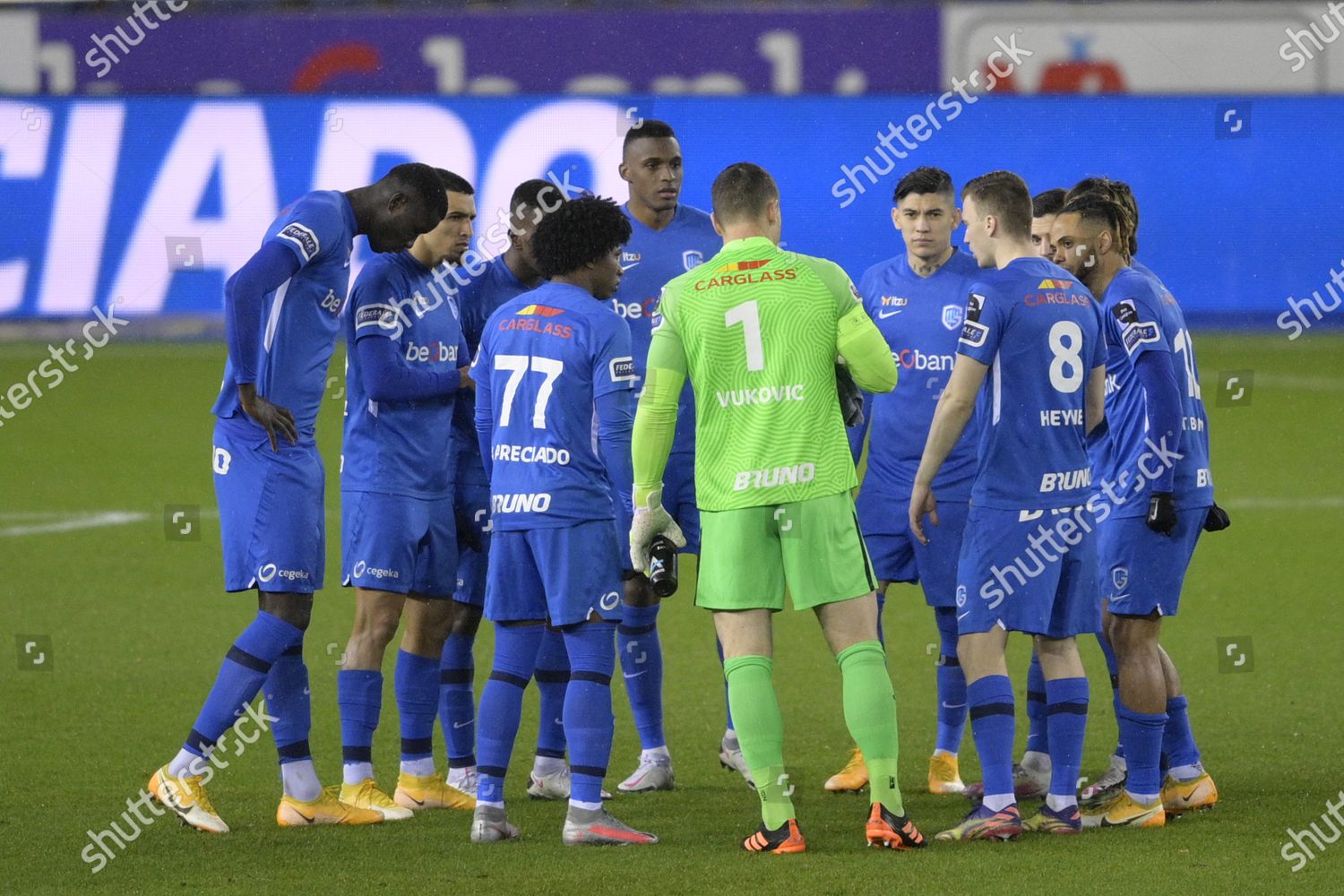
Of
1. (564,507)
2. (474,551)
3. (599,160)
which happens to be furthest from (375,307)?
(599,160)

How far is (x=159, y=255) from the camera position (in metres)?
19.1

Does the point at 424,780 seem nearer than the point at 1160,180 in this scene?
Yes

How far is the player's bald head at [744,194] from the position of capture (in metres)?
5.43

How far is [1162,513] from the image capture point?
5773 mm

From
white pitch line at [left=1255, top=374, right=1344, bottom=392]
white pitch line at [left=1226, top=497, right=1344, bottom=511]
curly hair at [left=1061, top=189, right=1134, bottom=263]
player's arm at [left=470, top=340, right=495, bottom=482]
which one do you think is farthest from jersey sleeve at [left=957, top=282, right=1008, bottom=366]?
white pitch line at [left=1255, top=374, right=1344, bottom=392]

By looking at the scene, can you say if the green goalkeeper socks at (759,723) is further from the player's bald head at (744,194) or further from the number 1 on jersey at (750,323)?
the player's bald head at (744,194)

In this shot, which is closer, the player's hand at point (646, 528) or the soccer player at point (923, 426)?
the player's hand at point (646, 528)

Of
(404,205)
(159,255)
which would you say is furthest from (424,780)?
(159,255)

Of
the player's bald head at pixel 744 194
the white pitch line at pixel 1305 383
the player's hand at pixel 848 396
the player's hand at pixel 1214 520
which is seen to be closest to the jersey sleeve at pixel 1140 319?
the player's hand at pixel 1214 520

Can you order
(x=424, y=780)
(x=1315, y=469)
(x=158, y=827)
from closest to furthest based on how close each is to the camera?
(x=158, y=827), (x=424, y=780), (x=1315, y=469)

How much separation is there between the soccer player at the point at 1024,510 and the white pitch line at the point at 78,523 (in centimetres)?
807

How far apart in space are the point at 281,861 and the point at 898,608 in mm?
5306

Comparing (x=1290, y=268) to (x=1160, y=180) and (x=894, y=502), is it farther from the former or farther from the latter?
(x=894, y=502)

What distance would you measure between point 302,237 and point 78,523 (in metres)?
7.28
